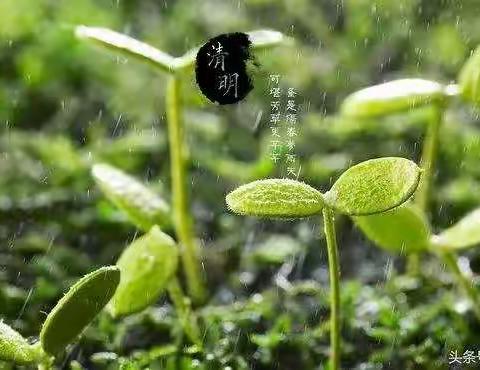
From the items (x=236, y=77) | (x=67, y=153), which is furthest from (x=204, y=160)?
(x=236, y=77)

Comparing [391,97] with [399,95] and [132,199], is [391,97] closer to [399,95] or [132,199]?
[399,95]

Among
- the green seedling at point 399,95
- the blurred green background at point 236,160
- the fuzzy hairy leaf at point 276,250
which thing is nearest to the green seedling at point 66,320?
the blurred green background at point 236,160

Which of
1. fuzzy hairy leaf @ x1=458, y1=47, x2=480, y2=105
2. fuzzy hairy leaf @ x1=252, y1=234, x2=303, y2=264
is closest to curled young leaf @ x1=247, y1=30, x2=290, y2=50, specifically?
fuzzy hairy leaf @ x1=458, y1=47, x2=480, y2=105

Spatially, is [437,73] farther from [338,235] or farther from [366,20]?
[338,235]

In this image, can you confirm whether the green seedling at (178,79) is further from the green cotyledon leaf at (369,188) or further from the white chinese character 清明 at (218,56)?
A: the green cotyledon leaf at (369,188)

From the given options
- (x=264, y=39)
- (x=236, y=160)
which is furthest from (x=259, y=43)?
(x=236, y=160)

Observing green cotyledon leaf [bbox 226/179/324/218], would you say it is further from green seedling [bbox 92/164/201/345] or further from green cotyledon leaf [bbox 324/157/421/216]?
green seedling [bbox 92/164/201/345]

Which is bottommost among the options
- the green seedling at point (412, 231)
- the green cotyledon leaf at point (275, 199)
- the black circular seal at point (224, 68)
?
the green seedling at point (412, 231)
